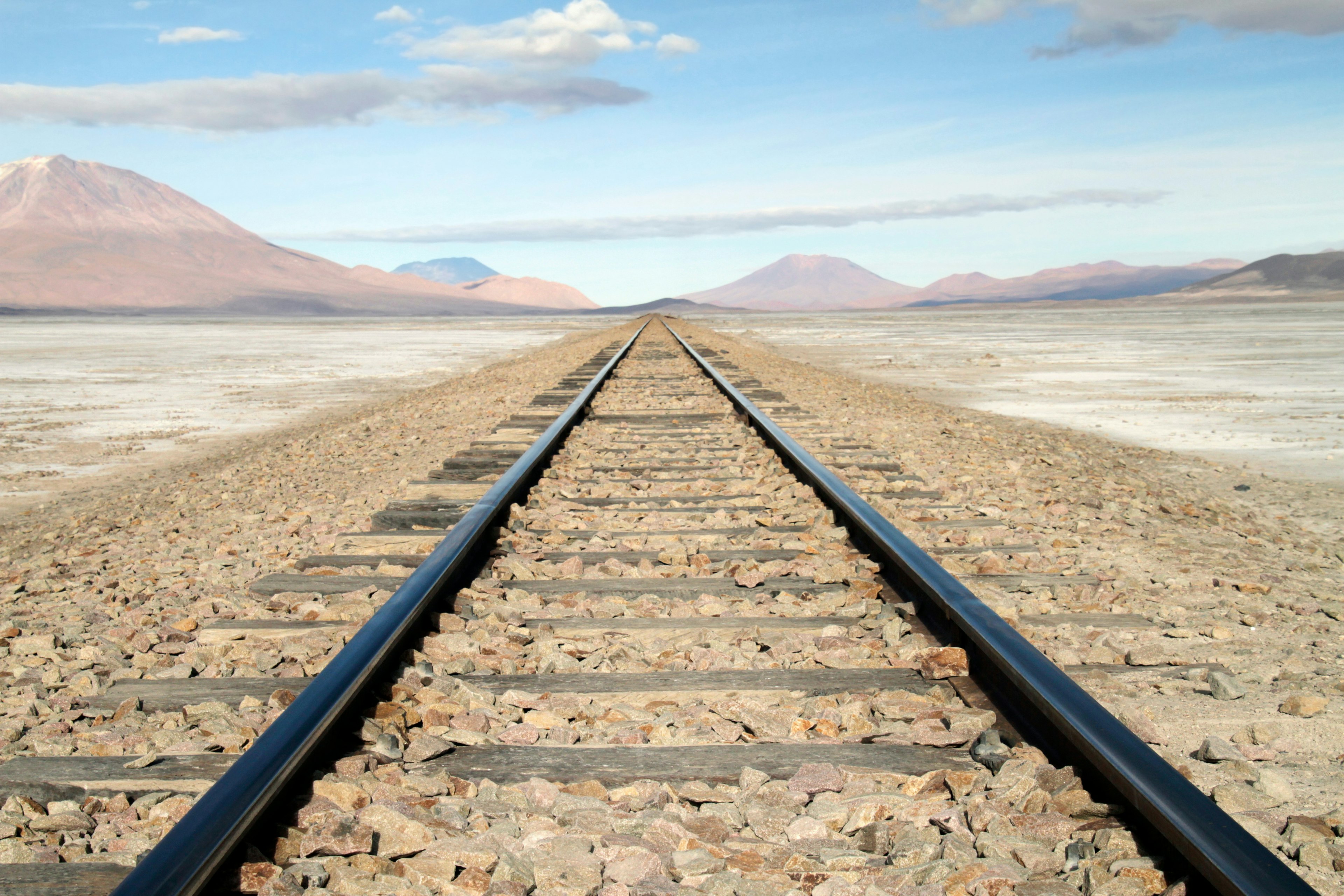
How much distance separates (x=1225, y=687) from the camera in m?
3.36

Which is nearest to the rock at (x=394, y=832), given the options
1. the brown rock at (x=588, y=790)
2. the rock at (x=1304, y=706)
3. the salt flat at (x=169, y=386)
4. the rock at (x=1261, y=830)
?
the brown rock at (x=588, y=790)

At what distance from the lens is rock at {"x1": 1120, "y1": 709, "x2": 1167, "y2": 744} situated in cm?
299

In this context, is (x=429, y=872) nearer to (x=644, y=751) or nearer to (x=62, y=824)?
(x=644, y=751)

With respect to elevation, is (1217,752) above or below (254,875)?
below

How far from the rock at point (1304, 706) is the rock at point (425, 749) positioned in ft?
8.57

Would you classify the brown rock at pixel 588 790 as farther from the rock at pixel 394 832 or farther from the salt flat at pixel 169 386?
the salt flat at pixel 169 386

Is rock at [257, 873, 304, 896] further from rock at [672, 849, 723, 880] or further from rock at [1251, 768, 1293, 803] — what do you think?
rock at [1251, 768, 1293, 803]

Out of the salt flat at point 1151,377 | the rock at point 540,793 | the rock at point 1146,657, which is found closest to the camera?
the rock at point 540,793

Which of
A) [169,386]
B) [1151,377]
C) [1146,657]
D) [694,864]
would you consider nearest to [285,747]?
[694,864]

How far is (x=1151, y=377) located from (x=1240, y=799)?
667 inches

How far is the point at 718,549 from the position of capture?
188 inches

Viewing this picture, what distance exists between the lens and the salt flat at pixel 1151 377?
1017 cm

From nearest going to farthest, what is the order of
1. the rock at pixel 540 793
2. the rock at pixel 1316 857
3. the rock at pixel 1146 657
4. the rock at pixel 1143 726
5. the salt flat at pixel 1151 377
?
the rock at pixel 1316 857, the rock at pixel 540 793, the rock at pixel 1143 726, the rock at pixel 1146 657, the salt flat at pixel 1151 377

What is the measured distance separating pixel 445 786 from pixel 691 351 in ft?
58.7
